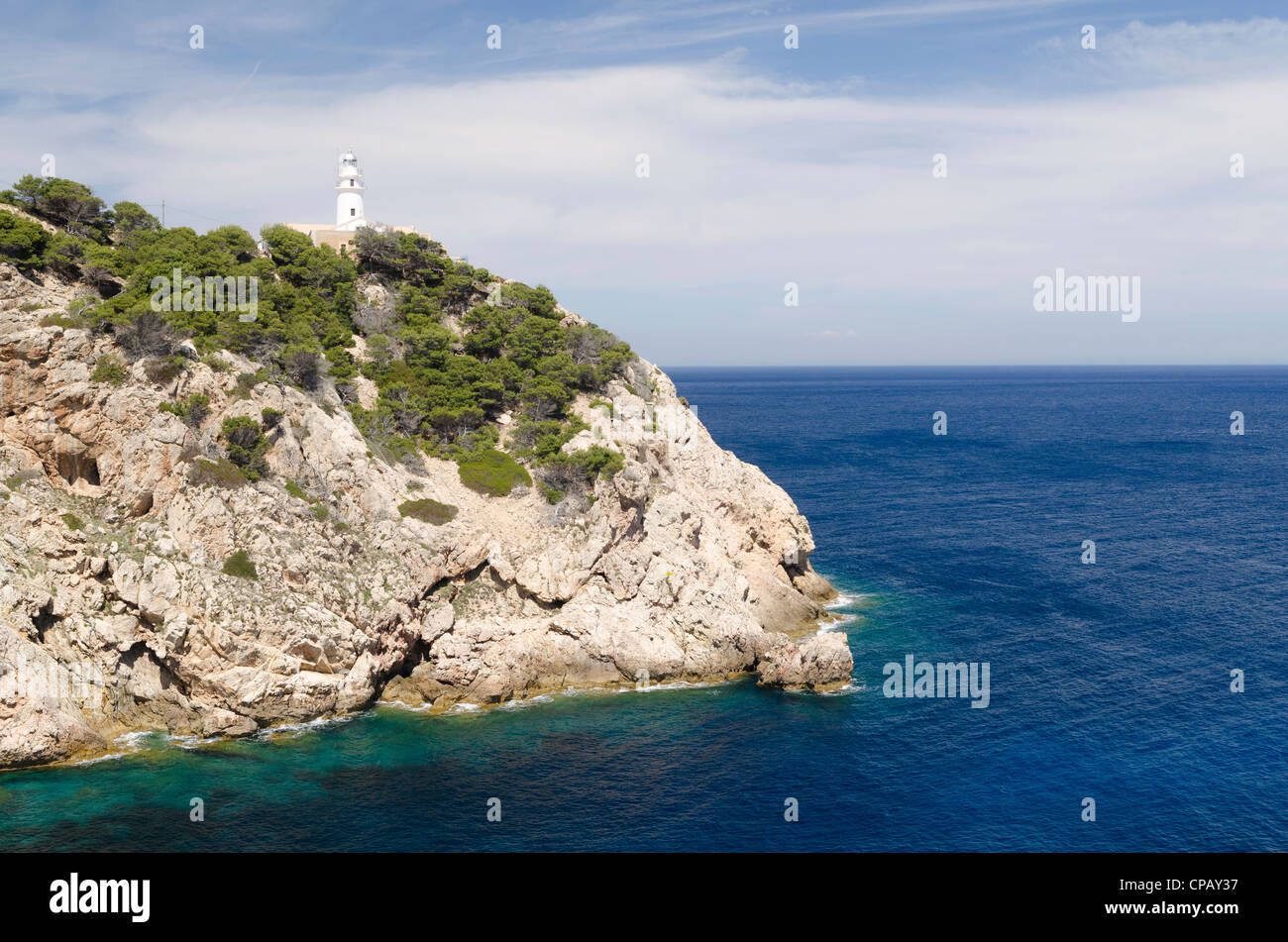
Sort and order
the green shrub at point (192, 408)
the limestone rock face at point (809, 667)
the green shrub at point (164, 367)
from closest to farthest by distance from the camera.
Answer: the green shrub at point (192, 408)
the green shrub at point (164, 367)
the limestone rock face at point (809, 667)

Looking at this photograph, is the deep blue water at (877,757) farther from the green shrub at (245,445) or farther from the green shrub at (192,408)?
the green shrub at (192,408)

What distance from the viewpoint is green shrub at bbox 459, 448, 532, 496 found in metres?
56.9

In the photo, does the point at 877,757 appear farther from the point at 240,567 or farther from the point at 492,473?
the point at 240,567

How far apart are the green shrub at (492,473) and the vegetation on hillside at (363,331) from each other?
0.10m

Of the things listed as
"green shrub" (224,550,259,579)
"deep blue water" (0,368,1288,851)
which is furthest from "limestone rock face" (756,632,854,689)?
"green shrub" (224,550,259,579)

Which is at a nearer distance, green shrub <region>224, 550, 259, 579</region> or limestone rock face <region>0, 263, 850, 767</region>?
limestone rock face <region>0, 263, 850, 767</region>

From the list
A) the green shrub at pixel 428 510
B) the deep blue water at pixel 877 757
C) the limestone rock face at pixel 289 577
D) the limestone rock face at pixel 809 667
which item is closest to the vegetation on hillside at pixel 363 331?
the limestone rock face at pixel 289 577

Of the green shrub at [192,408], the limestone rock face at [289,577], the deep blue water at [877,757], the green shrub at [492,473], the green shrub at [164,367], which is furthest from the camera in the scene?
the green shrub at [492,473]

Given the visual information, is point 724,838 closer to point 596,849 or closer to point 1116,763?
point 596,849

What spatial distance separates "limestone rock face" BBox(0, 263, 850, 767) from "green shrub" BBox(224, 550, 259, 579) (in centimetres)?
29

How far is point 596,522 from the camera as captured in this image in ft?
179

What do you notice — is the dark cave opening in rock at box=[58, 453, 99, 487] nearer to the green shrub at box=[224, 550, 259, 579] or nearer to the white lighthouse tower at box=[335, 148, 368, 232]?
the green shrub at box=[224, 550, 259, 579]

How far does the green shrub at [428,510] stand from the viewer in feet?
173
